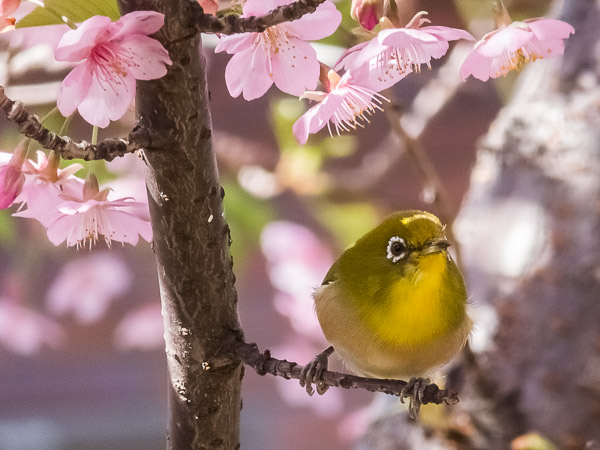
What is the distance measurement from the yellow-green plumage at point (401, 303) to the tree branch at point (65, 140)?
0.58ft

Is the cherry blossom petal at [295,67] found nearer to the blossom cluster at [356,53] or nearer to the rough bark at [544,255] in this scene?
the blossom cluster at [356,53]

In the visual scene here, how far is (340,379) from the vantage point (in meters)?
0.35

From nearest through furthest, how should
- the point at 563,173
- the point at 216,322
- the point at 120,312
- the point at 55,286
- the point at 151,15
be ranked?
the point at 151,15 < the point at 216,322 < the point at 563,173 < the point at 55,286 < the point at 120,312

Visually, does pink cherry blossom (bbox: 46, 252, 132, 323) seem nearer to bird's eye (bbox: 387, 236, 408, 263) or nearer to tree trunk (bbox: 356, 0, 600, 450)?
tree trunk (bbox: 356, 0, 600, 450)

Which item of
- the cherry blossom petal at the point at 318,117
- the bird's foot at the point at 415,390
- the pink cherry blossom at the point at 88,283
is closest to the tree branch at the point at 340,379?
the bird's foot at the point at 415,390

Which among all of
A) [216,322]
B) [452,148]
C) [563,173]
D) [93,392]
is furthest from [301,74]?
[93,392]

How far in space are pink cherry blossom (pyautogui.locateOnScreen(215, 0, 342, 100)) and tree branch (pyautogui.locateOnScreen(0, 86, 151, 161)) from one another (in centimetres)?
6

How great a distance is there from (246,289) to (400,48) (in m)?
1.04

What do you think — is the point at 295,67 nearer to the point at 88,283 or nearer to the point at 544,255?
the point at 544,255

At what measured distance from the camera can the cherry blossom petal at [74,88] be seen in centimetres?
30

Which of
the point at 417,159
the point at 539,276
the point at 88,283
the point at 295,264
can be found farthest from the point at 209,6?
the point at 88,283

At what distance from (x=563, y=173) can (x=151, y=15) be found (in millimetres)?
528

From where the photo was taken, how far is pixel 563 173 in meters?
0.69

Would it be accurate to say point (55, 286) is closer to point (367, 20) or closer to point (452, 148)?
point (452, 148)
